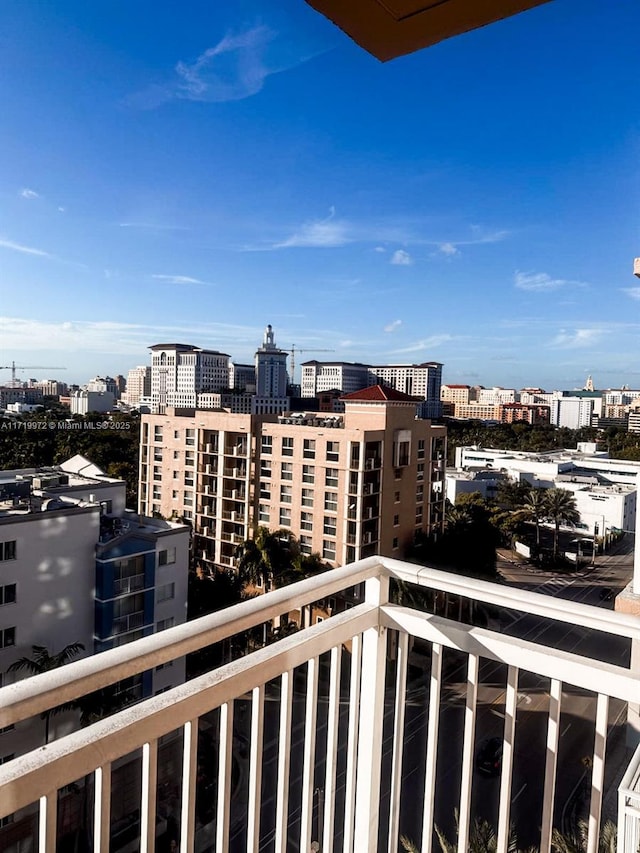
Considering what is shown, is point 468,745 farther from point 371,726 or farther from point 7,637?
point 7,637

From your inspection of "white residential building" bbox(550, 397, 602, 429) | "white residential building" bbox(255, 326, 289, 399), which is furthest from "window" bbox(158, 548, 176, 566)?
"white residential building" bbox(550, 397, 602, 429)

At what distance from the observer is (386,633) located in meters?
0.89

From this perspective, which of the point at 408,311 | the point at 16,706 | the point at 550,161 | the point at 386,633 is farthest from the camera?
the point at 408,311

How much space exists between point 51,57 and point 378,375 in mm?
41533

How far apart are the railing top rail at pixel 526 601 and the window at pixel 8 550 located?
5.05m

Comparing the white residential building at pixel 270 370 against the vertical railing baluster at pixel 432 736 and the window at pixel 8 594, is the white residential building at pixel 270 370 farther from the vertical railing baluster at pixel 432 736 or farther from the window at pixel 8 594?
the vertical railing baluster at pixel 432 736

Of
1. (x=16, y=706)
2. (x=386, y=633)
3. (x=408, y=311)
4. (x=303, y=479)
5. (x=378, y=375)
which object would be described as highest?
(x=408, y=311)

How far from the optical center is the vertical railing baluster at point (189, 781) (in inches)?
21.9

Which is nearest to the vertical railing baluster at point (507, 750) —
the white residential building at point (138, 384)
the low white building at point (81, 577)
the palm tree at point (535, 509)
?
the low white building at point (81, 577)

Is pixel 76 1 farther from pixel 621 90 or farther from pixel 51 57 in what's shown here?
pixel 621 90

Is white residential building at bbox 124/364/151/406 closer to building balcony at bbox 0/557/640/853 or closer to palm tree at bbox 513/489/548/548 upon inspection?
palm tree at bbox 513/489/548/548


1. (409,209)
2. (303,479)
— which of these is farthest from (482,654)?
(409,209)

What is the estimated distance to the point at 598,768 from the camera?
0.73 metres

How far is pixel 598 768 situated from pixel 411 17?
0.92 metres
